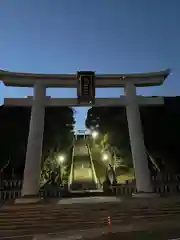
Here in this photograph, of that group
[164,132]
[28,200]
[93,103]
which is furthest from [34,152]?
[164,132]

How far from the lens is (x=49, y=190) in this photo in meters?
16.5

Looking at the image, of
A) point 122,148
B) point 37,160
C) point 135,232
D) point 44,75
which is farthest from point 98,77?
point 135,232

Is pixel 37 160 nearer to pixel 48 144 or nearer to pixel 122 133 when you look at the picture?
pixel 48 144

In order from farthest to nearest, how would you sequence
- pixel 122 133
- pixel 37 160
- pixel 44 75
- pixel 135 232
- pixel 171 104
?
pixel 122 133 < pixel 171 104 < pixel 44 75 < pixel 37 160 < pixel 135 232

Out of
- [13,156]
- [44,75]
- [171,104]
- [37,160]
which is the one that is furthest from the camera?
[171,104]

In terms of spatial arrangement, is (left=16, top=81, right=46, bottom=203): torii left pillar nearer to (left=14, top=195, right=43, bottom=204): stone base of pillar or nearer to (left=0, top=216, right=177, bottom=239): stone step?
(left=14, top=195, right=43, bottom=204): stone base of pillar

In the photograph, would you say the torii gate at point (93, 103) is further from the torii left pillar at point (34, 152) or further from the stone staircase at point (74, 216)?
the stone staircase at point (74, 216)

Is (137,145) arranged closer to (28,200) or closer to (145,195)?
(145,195)

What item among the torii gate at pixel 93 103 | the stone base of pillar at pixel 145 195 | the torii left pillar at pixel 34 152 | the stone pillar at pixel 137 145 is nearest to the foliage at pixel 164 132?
the torii gate at pixel 93 103

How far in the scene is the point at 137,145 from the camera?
581 inches

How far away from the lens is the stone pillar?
1416 centimetres

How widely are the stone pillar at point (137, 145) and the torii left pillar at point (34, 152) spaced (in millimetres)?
5830

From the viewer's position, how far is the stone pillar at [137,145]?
14164 mm

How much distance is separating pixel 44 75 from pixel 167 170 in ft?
40.1
